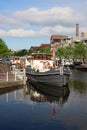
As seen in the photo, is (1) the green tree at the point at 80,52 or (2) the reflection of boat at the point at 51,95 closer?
(2) the reflection of boat at the point at 51,95

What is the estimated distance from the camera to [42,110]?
26.2m

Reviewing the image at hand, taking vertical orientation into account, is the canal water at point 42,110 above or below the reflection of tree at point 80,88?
below

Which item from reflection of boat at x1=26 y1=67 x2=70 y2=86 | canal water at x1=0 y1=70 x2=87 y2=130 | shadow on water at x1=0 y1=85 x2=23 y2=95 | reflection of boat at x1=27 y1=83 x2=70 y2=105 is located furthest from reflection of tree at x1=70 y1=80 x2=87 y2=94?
shadow on water at x1=0 y1=85 x2=23 y2=95

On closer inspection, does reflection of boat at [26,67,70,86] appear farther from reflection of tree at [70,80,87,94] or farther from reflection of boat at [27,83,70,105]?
reflection of tree at [70,80,87,94]

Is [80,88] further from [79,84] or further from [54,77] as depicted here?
[79,84]

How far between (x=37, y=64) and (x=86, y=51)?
77.4 meters

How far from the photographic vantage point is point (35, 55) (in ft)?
176

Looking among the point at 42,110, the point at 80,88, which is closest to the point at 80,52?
the point at 80,88

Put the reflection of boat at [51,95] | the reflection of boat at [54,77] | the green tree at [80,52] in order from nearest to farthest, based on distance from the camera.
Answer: the reflection of boat at [51,95], the reflection of boat at [54,77], the green tree at [80,52]

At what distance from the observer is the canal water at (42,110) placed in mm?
21250

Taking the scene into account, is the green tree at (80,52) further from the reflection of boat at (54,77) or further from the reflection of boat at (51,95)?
the reflection of boat at (51,95)

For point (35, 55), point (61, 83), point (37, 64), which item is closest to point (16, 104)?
point (61, 83)

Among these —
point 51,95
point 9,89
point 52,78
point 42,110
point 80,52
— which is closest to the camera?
point 42,110

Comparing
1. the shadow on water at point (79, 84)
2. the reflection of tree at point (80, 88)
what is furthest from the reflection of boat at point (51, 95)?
the shadow on water at point (79, 84)
